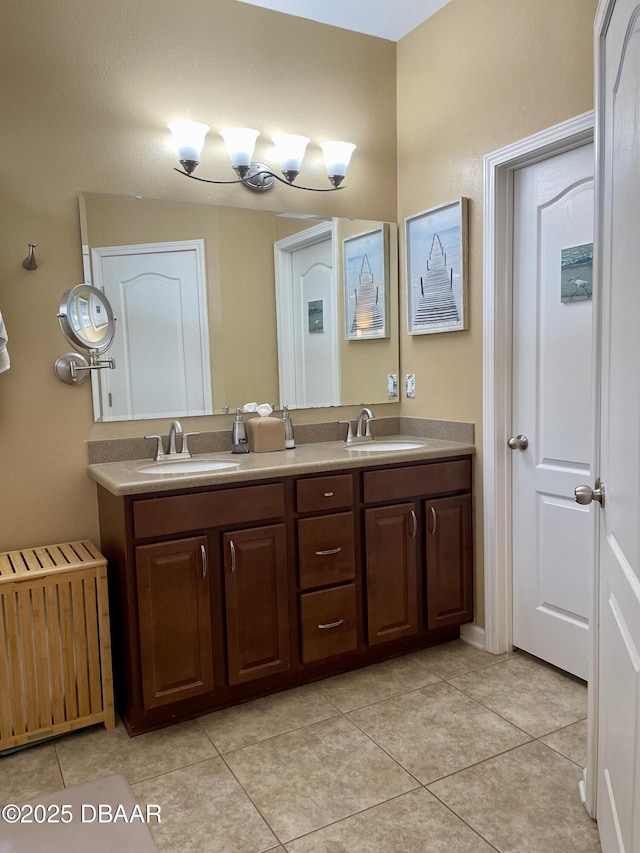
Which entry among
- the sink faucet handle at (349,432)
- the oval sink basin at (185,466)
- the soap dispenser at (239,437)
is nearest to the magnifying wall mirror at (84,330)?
the oval sink basin at (185,466)

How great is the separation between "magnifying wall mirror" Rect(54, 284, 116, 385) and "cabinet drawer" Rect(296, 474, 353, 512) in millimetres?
900

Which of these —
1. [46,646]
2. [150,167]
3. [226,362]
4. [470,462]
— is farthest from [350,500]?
[150,167]

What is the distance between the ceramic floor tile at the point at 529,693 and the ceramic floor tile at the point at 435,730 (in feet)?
0.20

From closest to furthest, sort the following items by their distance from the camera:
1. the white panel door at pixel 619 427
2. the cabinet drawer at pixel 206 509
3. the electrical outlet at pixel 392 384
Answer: the white panel door at pixel 619 427 → the cabinet drawer at pixel 206 509 → the electrical outlet at pixel 392 384

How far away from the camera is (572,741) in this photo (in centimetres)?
209

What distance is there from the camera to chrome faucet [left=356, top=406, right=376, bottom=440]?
3.08 m

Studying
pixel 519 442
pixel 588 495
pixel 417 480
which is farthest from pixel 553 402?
pixel 588 495

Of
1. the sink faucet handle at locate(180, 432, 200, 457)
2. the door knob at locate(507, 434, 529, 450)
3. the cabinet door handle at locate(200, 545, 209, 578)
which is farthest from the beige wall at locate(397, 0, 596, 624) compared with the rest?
the cabinet door handle at locate(200, 545, 209, 578)

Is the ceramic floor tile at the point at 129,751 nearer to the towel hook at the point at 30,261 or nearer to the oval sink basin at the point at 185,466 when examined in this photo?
the oval sink basin at the point at 185,466

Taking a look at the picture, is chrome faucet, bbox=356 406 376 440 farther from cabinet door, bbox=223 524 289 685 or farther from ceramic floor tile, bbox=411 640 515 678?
ceramic floor tile, bbox=411 640 515 678

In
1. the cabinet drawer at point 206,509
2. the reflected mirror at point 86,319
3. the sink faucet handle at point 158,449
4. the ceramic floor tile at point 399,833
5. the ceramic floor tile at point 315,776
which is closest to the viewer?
the ceramic floor tile at point 399,833

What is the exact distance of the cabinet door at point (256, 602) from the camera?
2314mm

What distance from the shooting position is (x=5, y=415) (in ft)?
7.85

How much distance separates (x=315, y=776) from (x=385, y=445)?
145 cm
